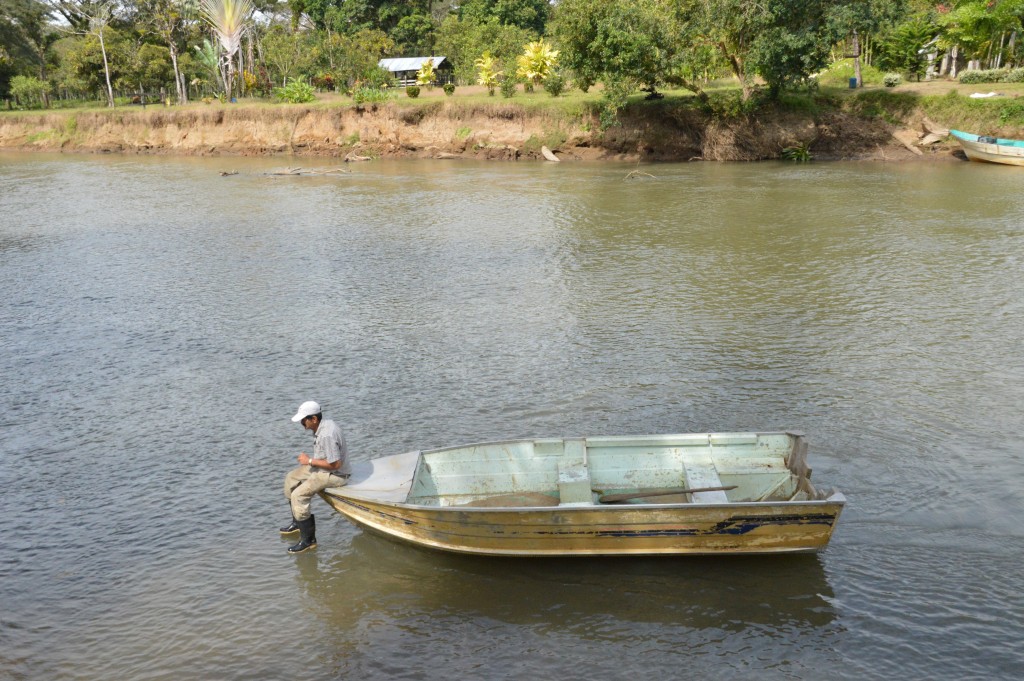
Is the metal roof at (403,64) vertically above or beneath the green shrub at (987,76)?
above

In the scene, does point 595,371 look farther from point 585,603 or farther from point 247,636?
point 247,636

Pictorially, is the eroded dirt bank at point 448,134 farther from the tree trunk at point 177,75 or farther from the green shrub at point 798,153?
the tree trunk at point 177,75

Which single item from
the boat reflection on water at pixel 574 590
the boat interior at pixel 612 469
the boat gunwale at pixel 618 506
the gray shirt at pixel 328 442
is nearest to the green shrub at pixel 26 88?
the gray shirt at pixel 328 442

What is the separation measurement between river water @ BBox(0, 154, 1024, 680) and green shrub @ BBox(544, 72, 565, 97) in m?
21.5

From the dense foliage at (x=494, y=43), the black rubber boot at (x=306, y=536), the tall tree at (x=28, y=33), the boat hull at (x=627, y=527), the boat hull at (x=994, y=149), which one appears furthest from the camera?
the tall tree at (x=28, y=33)

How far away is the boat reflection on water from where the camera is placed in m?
9.03

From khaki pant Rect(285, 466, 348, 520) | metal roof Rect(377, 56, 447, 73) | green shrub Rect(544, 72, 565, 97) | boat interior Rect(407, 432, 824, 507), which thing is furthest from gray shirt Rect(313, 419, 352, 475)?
metal roof Rect(377, 56, 447, 73)

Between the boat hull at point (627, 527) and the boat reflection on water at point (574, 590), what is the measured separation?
369 mm

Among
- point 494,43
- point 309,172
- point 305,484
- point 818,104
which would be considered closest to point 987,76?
point 818,104

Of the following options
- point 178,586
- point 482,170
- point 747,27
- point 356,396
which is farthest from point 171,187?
point 178,586

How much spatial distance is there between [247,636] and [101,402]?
7.45 metres

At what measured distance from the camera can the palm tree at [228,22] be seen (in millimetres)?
61875

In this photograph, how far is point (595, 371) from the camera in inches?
611

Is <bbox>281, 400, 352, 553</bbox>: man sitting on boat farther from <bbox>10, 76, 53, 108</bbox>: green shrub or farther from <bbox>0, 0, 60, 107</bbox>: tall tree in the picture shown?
<bbox>0, 0, 60, 107</bbox>: tall tree
